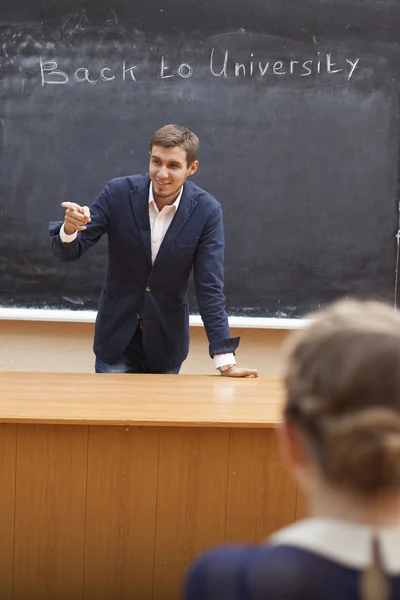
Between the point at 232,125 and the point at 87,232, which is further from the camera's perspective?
the point at 232,125

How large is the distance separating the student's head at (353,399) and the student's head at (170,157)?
2.42 metres

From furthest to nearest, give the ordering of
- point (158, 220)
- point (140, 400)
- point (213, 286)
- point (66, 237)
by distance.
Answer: point (158, 220)
point (213, 286)
point (66, 237)
point (140, 400)

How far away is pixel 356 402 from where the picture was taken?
0.70 meters

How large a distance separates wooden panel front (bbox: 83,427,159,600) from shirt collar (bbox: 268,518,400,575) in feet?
5.56

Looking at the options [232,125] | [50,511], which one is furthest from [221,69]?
[50,511]

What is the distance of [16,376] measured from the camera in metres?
2.88

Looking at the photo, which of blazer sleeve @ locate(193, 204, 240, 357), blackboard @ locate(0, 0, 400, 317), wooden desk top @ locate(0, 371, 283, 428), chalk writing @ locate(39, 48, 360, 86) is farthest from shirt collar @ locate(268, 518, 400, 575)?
chalk writing @ locate(39, 48, 360, 86)

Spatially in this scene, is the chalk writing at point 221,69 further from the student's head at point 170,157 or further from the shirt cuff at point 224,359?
the shirt cuff at point 224,359

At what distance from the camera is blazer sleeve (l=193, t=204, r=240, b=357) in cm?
308

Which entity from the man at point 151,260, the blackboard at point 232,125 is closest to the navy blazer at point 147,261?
the man at point 151,260

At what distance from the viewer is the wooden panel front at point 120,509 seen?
2414 mm

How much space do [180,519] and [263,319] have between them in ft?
5.95

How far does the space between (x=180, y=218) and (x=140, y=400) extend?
3.05 ft

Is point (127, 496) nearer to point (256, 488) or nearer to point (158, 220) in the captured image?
point (256, 488)
